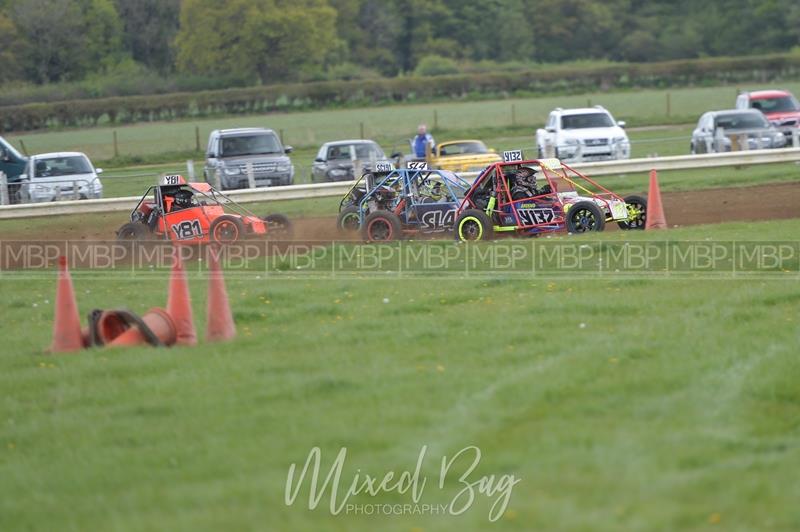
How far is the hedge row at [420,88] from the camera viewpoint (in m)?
58.1

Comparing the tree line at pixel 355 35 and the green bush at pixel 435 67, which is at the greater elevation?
the tree line at pixel 355 35

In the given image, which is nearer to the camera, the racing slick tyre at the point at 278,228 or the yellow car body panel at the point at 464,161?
the racing slick tyre at the point at 278,228

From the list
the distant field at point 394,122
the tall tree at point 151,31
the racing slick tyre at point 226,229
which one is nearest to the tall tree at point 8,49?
the distant field at point 394,122

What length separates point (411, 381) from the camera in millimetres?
7996

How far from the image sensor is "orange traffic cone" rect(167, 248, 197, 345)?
30.7 feet

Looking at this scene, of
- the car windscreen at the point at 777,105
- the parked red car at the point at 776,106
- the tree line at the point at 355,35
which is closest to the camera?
the parked red car at the point at 776,106

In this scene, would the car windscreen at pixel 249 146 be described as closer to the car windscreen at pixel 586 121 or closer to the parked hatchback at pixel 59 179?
the parked hatchback at pixel 59 179

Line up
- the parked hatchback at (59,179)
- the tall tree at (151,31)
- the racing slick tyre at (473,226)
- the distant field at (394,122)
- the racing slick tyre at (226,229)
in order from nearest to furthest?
the racing slick tyre at (473,226)
the racing slick tyre at (226,229)
the parked hatchback at (59,179)
the distant field at (394,122)
the tall tree at (151,31)

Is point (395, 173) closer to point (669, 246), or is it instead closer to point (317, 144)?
A: point (669, 246)

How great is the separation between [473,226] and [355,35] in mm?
70778

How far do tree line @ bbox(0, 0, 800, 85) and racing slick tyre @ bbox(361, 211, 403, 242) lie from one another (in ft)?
171

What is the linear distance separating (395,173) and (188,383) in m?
9.83

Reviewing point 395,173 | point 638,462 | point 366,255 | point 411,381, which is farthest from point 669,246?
point 638,462

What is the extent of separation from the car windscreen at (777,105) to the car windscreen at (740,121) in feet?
11.7
